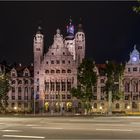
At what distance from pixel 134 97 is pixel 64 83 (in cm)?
1968

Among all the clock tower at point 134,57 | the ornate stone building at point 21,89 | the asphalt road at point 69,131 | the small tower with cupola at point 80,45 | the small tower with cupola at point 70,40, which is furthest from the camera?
the small tower with cupola at point 70,40

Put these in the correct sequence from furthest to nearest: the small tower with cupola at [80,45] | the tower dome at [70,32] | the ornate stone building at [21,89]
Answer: the tower dome at [70,32] → the small tower with cupola at [80,45] → the ornate stone building at [21,89]

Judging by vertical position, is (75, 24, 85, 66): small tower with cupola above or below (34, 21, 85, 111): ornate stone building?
above

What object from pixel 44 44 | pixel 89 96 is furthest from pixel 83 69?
pixel 44 44

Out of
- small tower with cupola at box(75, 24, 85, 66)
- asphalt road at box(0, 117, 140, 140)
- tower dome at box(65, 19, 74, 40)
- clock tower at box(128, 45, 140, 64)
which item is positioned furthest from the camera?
tower dome at box(65, 19, 74, 40)

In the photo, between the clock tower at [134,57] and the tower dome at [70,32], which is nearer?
the clock tower at [134,57]

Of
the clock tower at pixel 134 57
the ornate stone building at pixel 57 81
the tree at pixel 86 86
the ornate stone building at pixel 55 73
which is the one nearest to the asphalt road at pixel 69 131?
the tree at pixel 86 86

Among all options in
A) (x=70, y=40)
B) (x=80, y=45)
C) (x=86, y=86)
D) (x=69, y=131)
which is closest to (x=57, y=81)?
(x=80, y=45)

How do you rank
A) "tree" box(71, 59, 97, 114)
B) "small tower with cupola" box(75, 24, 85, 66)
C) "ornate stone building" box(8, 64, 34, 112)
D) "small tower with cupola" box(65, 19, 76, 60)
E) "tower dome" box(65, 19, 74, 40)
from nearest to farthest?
1. "tree" box(71, 59, 97, 114)
2. "ornate stone building" box(8, 64, 34, 112)
3. "small tower with cupola" box(75, 24, 85, 66)
4. "small tower with cupola" box(65, 19, 76, 60)
5. "tower dome" box(65, 19, 74, 40)

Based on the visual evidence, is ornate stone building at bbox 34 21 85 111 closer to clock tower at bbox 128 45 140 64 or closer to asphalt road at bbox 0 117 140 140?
clock tower at bbox 128 45 140 64

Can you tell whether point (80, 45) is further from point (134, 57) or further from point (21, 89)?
point (21, 89)

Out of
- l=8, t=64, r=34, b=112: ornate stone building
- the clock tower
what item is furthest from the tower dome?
the clock tower

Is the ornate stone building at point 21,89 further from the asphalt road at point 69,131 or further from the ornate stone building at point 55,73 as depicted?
the asphalt road at point 69,131

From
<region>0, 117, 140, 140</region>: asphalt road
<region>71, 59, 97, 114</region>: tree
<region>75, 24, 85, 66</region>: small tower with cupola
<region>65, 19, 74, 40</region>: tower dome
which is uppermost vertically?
<region>65, 19, 74, 40</region>: tower dome
